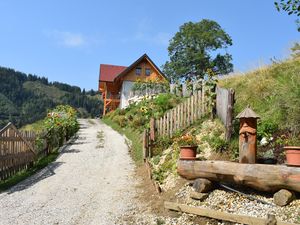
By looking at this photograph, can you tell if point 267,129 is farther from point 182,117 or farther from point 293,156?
point 182,117

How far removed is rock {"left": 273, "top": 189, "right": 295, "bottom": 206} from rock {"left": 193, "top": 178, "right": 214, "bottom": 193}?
1.62m

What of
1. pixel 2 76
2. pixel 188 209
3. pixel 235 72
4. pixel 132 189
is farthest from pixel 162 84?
pixel 2 76

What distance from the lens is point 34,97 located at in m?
138

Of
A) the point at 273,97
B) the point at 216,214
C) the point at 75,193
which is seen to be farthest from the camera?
the point at 273,97

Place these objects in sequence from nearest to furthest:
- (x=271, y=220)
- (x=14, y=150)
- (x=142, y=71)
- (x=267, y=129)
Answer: (x=271, y=220) → (x=267, y=129) → (x=14, y=150) → (x=142, y=71)

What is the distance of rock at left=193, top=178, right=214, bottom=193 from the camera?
7.43 metres

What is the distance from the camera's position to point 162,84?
27547 mm

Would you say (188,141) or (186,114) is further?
(186,114)

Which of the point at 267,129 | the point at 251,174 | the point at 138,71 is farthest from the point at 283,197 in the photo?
the point at 138,71

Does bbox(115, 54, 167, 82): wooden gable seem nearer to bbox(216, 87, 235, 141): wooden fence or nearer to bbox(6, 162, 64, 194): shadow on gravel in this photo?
bbox(6, 162, 64, 194): shadow on gravel

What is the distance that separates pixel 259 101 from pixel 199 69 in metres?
34.1

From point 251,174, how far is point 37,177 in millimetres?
7882

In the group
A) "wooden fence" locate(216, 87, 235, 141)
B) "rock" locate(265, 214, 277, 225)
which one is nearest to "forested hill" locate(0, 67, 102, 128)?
"wooden fence" locate(216, 87, 235, 141)

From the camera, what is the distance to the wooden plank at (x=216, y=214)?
225 inches
